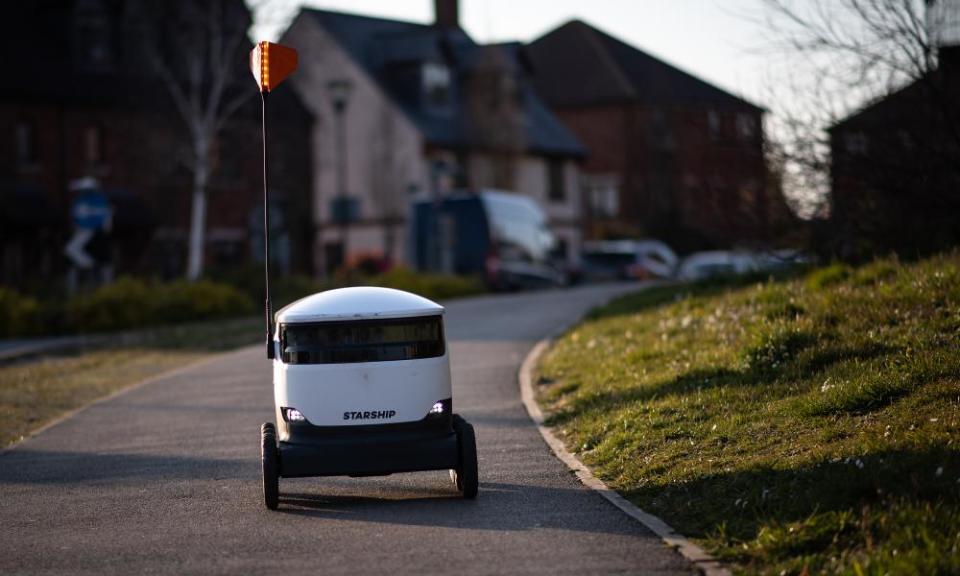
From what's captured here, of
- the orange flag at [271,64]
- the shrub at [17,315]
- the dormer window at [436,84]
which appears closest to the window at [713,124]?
the orange flag at [271,64]

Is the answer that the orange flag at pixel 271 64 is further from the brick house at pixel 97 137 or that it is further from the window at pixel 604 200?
the window at pixel 604 200

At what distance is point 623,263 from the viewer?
53.5 metres

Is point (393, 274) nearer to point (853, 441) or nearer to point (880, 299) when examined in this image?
point (880, 299)

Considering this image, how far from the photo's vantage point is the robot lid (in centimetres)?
1022

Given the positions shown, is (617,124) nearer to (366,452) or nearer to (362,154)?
(362,154)

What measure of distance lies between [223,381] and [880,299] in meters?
9.13

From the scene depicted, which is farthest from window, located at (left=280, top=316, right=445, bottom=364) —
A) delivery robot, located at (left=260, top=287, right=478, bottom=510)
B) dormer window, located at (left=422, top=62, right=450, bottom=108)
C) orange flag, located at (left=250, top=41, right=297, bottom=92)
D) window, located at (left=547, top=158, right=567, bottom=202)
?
window, located at (left=547, top=158, right=567, bottom=202)

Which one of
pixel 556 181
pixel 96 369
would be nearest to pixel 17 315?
pixel 96 369

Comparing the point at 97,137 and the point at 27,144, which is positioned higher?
the point at 97,137

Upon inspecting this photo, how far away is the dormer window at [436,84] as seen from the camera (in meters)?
56.7

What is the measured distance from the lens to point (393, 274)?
3750 cm

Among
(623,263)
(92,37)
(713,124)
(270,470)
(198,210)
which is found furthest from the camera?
(623,263)

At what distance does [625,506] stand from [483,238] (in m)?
32.3

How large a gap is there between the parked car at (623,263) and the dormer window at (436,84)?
8.32 meters
